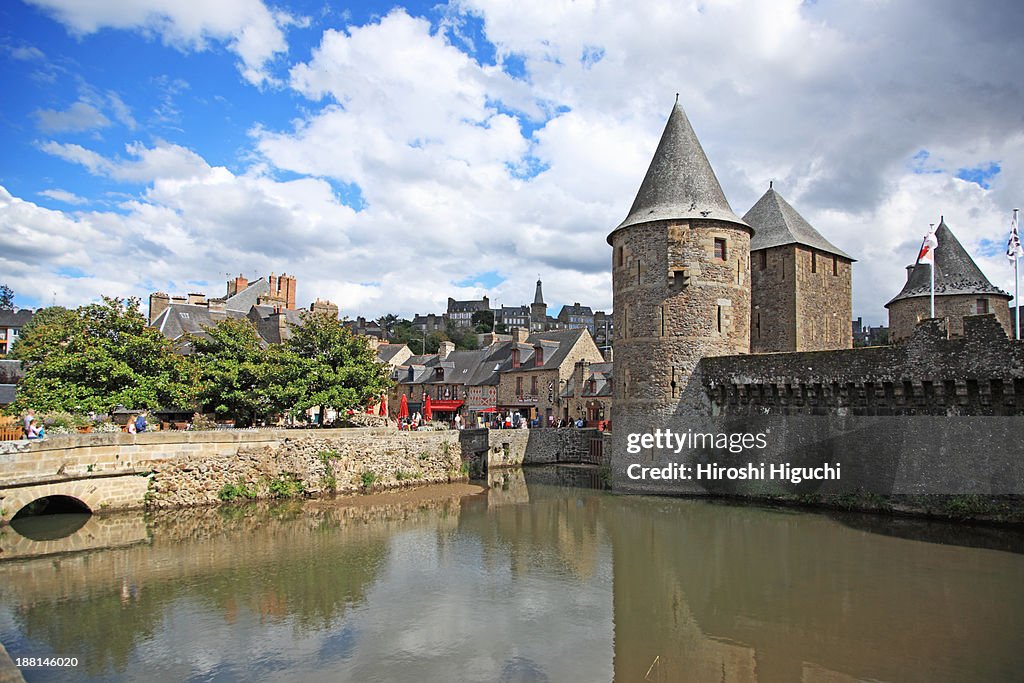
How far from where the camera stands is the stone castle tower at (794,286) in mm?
22672

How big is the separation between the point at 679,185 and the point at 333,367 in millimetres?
13081

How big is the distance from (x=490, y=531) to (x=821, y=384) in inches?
377

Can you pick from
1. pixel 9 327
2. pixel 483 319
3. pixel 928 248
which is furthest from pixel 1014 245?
pixel 483 319

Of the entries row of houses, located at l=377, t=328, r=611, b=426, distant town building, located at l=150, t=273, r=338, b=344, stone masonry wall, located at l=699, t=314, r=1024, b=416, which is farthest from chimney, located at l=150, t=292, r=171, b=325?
stone masonry wall, located at l=699, t=314, r=1024, b=416

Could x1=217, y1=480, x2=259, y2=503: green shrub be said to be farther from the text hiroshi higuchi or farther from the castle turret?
the castle turret

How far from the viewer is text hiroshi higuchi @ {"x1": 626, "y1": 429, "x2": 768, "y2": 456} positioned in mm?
19595

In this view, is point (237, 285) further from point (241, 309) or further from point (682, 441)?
point (682, 441)

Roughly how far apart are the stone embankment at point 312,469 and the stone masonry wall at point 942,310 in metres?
20.2

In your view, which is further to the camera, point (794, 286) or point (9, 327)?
point (9, 327)

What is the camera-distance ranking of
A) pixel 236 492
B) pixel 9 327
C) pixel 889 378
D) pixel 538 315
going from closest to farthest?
pixel 889 378 < pixel 236 492 < pixel 9 327 < pixel 538 315

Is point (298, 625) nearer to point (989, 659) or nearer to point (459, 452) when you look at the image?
point (989, 659)

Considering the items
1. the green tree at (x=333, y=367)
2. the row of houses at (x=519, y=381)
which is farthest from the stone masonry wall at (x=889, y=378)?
the row of houses at (x=519, y=381)

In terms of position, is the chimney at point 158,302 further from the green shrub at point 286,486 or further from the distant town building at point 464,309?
the distant town building at point 464,309

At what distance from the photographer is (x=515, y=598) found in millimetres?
10812
